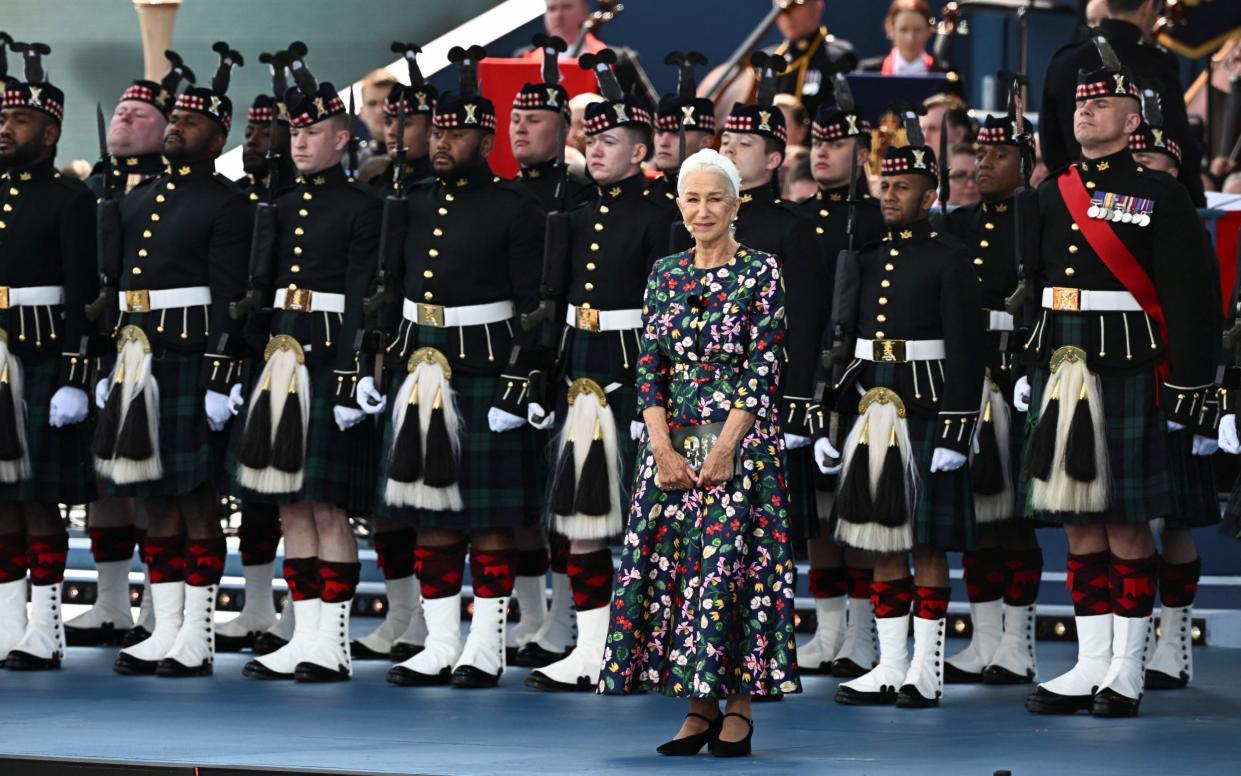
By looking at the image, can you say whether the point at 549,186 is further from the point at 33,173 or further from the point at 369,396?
the point at 33,173

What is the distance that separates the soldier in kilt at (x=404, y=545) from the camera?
862 cm

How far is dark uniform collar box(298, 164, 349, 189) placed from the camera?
8234 mm

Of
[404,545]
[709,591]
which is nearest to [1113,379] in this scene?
[709,591]

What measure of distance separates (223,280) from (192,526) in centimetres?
86

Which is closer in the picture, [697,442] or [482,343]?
[697,442]

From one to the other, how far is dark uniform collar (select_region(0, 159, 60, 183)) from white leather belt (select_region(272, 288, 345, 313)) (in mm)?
1131

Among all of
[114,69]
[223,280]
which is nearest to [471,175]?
[223,280]

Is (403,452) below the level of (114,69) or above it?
below

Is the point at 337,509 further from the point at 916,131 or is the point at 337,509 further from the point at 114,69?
the point at 114,69

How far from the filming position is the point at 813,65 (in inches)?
484

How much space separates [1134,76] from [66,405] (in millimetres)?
3920

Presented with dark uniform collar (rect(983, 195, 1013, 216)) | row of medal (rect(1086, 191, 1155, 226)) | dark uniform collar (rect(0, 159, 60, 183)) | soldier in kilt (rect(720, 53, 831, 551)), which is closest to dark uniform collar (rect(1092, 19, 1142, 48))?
dark uniform collar (rect(983, 195, 1013, 216))

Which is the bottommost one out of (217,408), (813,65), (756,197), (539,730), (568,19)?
(539,730)

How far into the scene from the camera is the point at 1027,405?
7461mm
